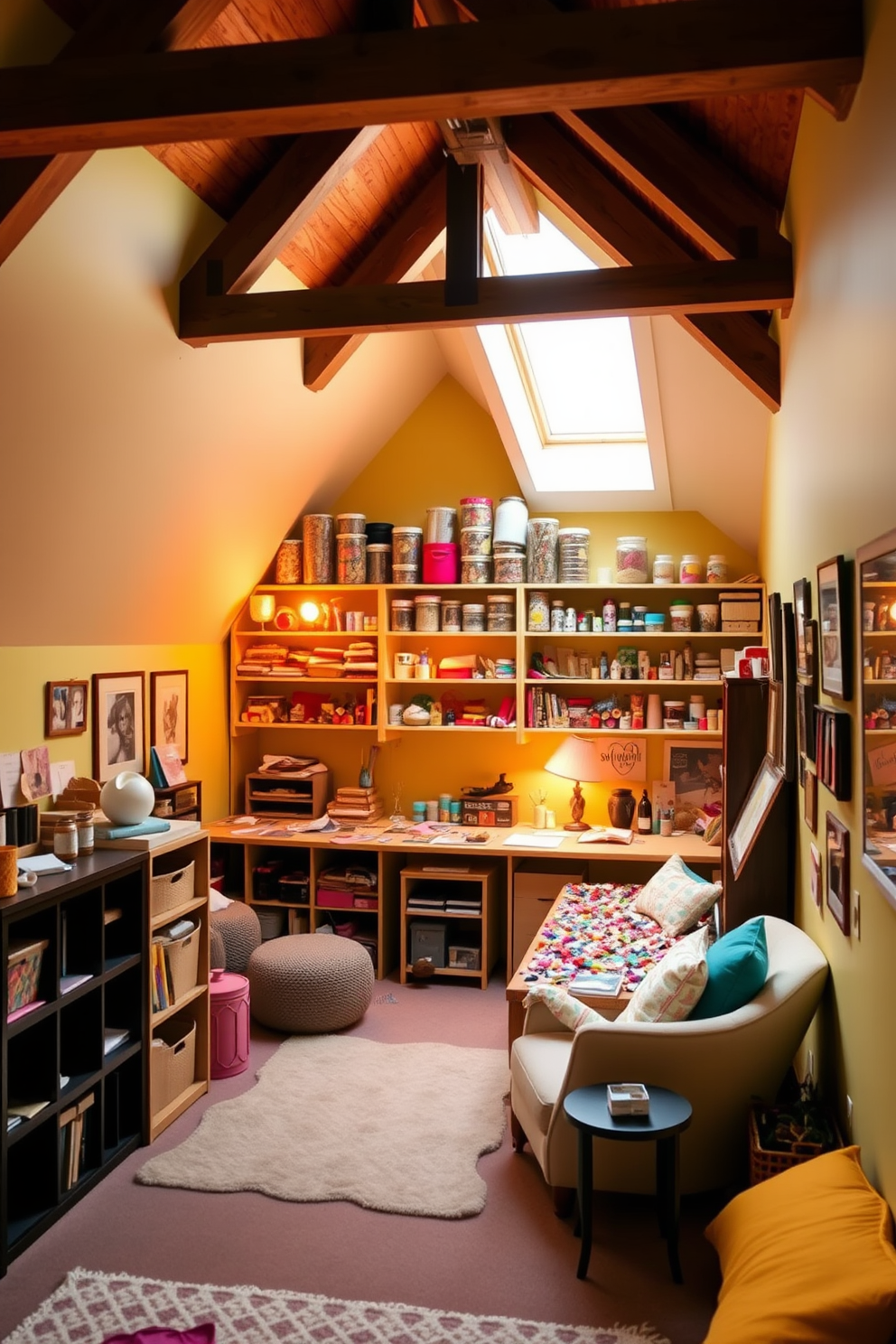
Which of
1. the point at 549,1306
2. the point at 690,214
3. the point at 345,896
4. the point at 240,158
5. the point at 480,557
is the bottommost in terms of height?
the point at 549,1306

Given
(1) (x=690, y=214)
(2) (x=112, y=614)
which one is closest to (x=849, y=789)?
(1) (x=690, y=214)

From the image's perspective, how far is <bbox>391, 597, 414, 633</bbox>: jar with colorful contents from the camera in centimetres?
643

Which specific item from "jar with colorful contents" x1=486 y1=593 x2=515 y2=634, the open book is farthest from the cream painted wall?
"jar with colorful contents" x1=486 y1=593 x2=515 y2=634

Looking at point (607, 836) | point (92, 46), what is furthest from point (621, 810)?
point (92, 46)

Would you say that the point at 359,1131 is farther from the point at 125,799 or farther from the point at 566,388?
the point at 566,388

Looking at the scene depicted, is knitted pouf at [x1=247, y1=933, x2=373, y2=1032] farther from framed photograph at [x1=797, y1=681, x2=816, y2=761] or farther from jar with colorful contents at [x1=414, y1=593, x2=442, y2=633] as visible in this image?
framed photograph at [x1=797, y1=681, x2=816, y2=761]

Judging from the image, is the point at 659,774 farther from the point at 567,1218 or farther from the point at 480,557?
the point at 567,1218

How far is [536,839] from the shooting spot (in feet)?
19.5

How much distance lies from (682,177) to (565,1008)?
3.07 m

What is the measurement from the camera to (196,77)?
2648mm

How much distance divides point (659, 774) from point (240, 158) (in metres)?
4.01

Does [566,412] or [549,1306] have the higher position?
[566,412]

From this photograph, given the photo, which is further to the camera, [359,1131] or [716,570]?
[716,570]

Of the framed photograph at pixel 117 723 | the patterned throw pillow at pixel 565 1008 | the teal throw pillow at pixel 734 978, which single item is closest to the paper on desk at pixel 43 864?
the framed photograph at pixel 117 723
